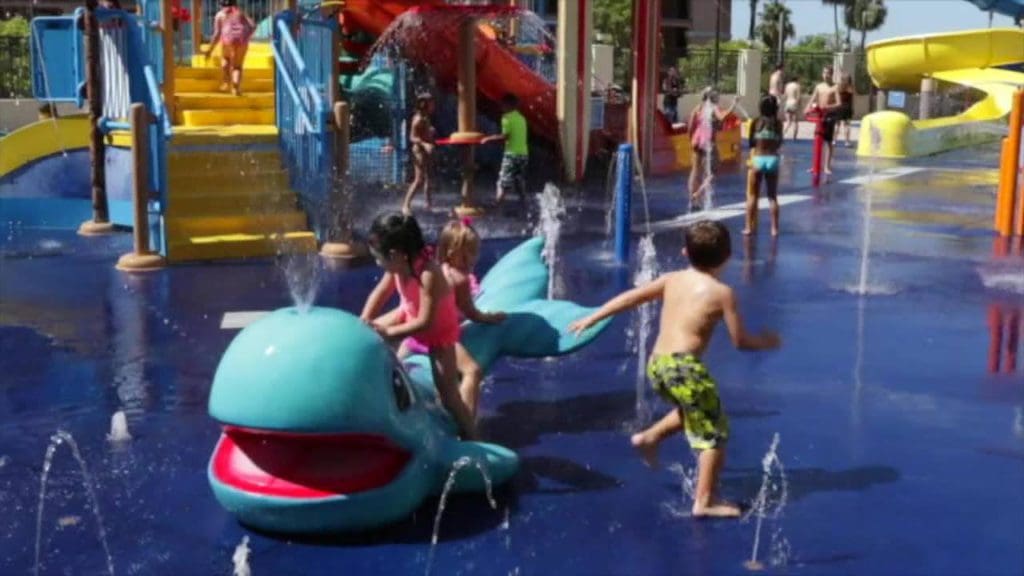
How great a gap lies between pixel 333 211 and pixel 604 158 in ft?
27.5

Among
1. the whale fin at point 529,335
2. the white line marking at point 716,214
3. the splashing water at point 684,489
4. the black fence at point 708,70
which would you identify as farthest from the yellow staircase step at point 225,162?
the black fence at point 708,70

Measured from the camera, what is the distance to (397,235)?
527cm

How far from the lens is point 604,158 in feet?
65.2

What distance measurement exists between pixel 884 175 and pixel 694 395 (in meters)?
16.4

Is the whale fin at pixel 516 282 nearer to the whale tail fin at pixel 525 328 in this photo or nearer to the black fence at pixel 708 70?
the whale tail fin at pixel 525 328

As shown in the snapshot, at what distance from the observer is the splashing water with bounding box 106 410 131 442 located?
20.6 feet

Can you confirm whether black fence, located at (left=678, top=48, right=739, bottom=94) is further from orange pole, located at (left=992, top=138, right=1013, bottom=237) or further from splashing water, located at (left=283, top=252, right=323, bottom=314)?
splashing water, located at (left=283, top=252, right=323, bottom=314)

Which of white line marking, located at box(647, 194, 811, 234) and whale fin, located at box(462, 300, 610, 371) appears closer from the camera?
whale fin, located at box(462, 300, 610, 371)

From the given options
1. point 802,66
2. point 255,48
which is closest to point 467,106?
point 255,48

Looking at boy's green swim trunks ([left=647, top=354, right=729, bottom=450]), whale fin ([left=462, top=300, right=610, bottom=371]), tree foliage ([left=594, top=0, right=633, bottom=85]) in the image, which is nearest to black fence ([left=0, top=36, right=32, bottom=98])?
whale fin ([left=462, top=300, right=610, bottom=371])

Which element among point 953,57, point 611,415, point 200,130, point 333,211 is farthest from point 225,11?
point 953,57

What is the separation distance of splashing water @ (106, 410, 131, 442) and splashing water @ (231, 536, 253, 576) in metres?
1.56

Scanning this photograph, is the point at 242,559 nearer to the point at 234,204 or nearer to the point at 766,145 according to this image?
the point at 234,204

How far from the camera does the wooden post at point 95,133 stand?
12.7 meters
